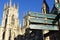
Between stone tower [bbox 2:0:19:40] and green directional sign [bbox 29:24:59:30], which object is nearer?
green directional sign [bbox 29:24:59:30]

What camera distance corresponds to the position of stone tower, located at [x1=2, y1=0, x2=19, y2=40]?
160ft

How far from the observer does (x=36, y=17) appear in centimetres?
876

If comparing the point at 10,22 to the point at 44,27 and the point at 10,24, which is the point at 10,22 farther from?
the point at 44,27

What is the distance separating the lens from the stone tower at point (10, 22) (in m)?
48.8

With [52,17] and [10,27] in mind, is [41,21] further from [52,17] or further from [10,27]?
[10,27]

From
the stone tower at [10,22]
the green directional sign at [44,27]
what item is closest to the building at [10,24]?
the stone tower at [10,22]

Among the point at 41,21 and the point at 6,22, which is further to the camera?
the point at 6,22

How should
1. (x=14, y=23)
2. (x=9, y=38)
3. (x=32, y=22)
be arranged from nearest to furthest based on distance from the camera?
(x=32, y=22) < (x=9, y=38) < (x=14, y=23)

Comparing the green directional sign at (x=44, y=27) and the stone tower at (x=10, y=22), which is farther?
the stone tower at (x=10, y=22)

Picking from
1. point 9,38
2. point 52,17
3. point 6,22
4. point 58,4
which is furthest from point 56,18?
point 6,22

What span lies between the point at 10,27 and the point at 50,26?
41.9 meters

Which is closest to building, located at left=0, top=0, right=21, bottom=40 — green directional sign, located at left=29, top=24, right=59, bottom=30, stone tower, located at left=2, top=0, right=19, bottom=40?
stone tower, located at left=2, top=0, right=19, bottom=40

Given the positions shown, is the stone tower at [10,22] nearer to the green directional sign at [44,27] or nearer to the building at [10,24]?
the building at [10,24]

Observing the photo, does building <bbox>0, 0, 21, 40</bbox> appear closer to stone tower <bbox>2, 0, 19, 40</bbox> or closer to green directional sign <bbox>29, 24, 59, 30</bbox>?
stone tower <bbox>2, 0, 19, 40</bbox>
